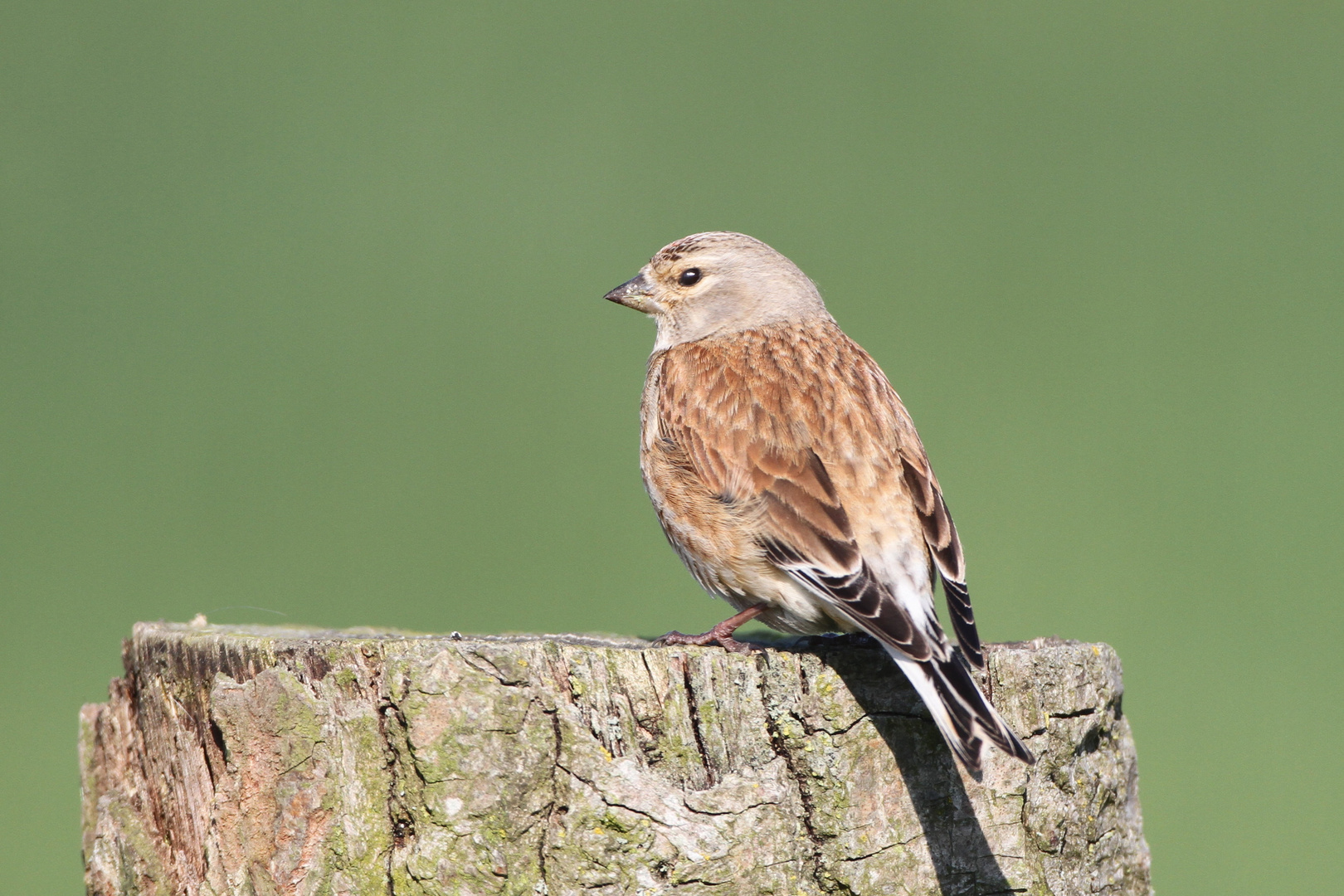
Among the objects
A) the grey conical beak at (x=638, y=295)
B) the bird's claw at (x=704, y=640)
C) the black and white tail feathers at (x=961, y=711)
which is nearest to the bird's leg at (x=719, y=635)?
the bird's claw at (x=704, y=640)

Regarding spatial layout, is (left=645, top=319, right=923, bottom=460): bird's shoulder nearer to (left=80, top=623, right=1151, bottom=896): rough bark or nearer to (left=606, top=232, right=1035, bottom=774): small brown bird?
(left=606, top=232, right=1035, bottom=774): small brown bird

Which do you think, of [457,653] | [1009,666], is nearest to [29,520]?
[457,653]

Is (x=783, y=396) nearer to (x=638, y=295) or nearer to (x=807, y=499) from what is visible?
(x=807, y=499)

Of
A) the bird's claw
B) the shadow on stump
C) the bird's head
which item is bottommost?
the shadow on stump

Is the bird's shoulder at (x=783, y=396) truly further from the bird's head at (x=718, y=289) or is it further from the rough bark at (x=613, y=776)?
the rough bark at (x=613, y=776)

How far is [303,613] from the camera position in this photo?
7.09m

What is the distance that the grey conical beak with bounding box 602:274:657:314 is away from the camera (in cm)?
536

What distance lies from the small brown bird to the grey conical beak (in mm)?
639

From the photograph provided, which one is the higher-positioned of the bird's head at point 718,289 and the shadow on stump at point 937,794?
the bird's head at point 718,289

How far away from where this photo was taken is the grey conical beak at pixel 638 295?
5359 millimetres

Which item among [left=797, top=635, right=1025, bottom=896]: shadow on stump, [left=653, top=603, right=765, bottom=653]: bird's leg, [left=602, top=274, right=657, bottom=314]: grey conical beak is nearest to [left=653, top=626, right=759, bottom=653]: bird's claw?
[left=653, top=603, right=765, bottom=653]: bird's leg

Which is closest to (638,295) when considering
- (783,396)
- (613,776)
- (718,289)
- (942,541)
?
(718,289)

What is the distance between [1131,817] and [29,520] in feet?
21.9

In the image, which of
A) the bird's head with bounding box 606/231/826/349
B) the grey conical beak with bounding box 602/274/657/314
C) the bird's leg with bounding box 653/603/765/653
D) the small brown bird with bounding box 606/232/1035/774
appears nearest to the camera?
the small brown bird with bounding box 606/232/1035/774
